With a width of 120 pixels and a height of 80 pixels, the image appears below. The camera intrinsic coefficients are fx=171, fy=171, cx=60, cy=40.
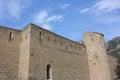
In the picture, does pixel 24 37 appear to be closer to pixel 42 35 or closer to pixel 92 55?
pixel 42 35

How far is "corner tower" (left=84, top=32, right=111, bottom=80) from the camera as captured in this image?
70.7ft

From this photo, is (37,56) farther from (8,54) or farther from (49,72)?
(8,54)

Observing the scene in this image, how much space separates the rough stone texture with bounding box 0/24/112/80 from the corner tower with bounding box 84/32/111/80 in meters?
1.87

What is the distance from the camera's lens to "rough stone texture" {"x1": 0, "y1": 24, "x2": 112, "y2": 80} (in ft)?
48.1

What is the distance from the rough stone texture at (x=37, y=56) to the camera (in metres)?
14.6

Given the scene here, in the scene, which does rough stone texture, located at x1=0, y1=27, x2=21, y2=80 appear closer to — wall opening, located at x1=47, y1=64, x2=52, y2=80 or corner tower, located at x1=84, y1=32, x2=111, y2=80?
wall opening, located at x1=47, y1=64, x2=52, y2=80

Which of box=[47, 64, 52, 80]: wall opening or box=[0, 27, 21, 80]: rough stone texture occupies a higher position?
box=[0, 27, 21, 80]: rough stone texture

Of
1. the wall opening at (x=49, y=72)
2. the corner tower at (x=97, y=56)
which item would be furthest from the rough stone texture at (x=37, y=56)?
the corner tower at (x=97, y=56)

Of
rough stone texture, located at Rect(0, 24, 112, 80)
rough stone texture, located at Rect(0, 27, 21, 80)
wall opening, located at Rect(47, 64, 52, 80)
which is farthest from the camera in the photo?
wall opening, located at Rect(47, 64, 52, 80)

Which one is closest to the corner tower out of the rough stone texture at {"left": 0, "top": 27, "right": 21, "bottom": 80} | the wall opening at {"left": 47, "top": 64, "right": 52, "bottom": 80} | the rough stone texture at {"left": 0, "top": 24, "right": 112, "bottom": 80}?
the rough stone texture at {"left": 0, "top": 24, "right": 112, "bottom": 80}

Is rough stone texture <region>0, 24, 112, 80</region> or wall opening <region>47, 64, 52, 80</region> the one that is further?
wall opening <region>47, 64, 52, 80</region>

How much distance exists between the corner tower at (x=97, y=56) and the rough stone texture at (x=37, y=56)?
1.87 m

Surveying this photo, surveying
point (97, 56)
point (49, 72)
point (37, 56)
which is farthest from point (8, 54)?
point (97, 56)

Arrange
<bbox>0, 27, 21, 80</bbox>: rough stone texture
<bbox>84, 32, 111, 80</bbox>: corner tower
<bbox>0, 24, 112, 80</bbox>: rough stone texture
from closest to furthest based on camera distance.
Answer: <bbox>0, 27, 21, 80</bbox>: rough stone texture < <bbox>0, 24, 112, 80</bbox>: rough stone texture < <bbox>84, 32, 111, 80</bbox>: corner tower
